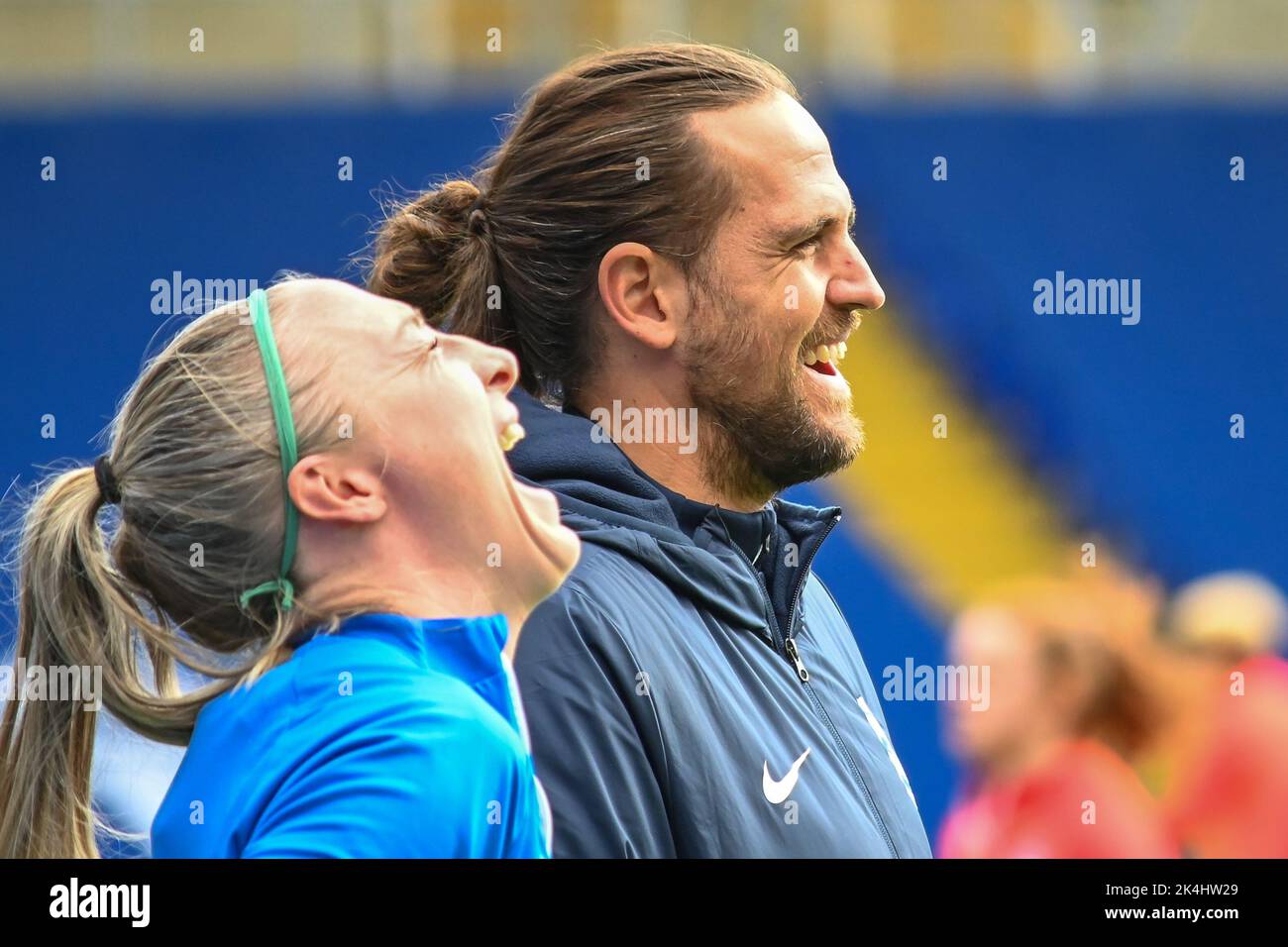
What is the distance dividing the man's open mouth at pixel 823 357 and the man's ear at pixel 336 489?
→ 2.24 ft

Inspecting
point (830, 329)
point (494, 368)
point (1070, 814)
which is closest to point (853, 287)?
point (830, 329)

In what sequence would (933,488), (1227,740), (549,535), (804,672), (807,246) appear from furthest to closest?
(933,488) < (1227,740) < (807,246) < (804,672) < (549,535)

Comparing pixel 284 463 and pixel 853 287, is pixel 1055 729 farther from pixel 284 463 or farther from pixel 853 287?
pixel 284 463

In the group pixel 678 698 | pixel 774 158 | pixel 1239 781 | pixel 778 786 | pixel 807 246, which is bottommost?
pixel 1239 781

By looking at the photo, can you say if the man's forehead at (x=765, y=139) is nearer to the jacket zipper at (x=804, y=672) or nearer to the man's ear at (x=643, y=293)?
the man's ear at (x=643, y=293)

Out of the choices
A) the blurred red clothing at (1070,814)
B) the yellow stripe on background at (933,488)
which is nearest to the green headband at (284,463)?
the blurred red clothing at (1070,814)

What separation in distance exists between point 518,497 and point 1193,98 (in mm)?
4693

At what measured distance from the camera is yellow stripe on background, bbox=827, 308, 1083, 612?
17.5ft

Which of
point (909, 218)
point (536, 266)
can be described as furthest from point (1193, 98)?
point (536, 266)

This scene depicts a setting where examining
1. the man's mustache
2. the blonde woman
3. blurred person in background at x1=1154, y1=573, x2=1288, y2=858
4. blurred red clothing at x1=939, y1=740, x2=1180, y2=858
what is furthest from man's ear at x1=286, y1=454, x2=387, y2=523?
blurred person in background at x1=1154, y1=573, x2=1288, y2=858

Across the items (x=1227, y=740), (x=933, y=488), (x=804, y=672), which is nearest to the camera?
(x=804, y=672)

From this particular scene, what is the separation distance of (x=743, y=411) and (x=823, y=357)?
0.14 meters

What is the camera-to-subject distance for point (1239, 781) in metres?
3.91
